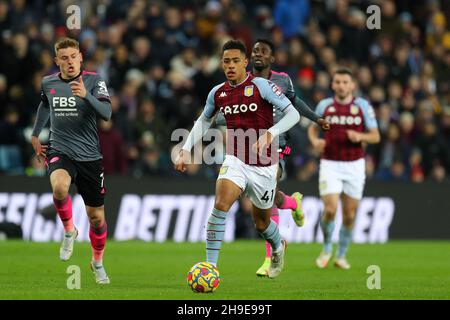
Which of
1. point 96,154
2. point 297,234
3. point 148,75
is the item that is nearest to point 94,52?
point 148,75

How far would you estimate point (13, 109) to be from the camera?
65.0 ft

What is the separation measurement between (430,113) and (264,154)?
43.2 ft

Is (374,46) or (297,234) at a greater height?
(374,46)

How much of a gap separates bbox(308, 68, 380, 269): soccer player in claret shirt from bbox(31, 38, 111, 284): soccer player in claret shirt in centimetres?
450

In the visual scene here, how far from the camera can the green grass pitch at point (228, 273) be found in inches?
426

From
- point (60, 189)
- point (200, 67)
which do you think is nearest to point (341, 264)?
point (60, 189)

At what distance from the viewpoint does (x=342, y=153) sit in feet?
51.4

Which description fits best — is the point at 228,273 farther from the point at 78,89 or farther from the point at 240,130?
the point at 78,89

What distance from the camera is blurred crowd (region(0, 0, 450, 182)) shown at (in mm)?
20422

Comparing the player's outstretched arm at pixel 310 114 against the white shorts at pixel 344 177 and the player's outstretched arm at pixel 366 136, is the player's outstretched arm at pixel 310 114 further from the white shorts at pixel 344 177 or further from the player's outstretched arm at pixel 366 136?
the white shorts at pixel 344 177

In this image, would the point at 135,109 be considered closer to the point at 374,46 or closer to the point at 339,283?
the point at 374,46

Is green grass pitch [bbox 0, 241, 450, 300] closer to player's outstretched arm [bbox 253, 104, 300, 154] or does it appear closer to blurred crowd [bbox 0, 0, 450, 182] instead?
player's outstretched arm [bbox 253, 104, 300, 154]

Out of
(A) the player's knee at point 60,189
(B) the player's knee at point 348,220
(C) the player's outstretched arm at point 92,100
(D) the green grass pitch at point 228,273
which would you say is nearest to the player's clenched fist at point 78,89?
(C) the player's outstretched arm at point 92,100

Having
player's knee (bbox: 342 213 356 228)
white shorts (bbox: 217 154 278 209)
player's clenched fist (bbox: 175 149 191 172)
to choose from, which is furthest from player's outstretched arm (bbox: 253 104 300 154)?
player's knee (bbox: 342 213 356 228)
